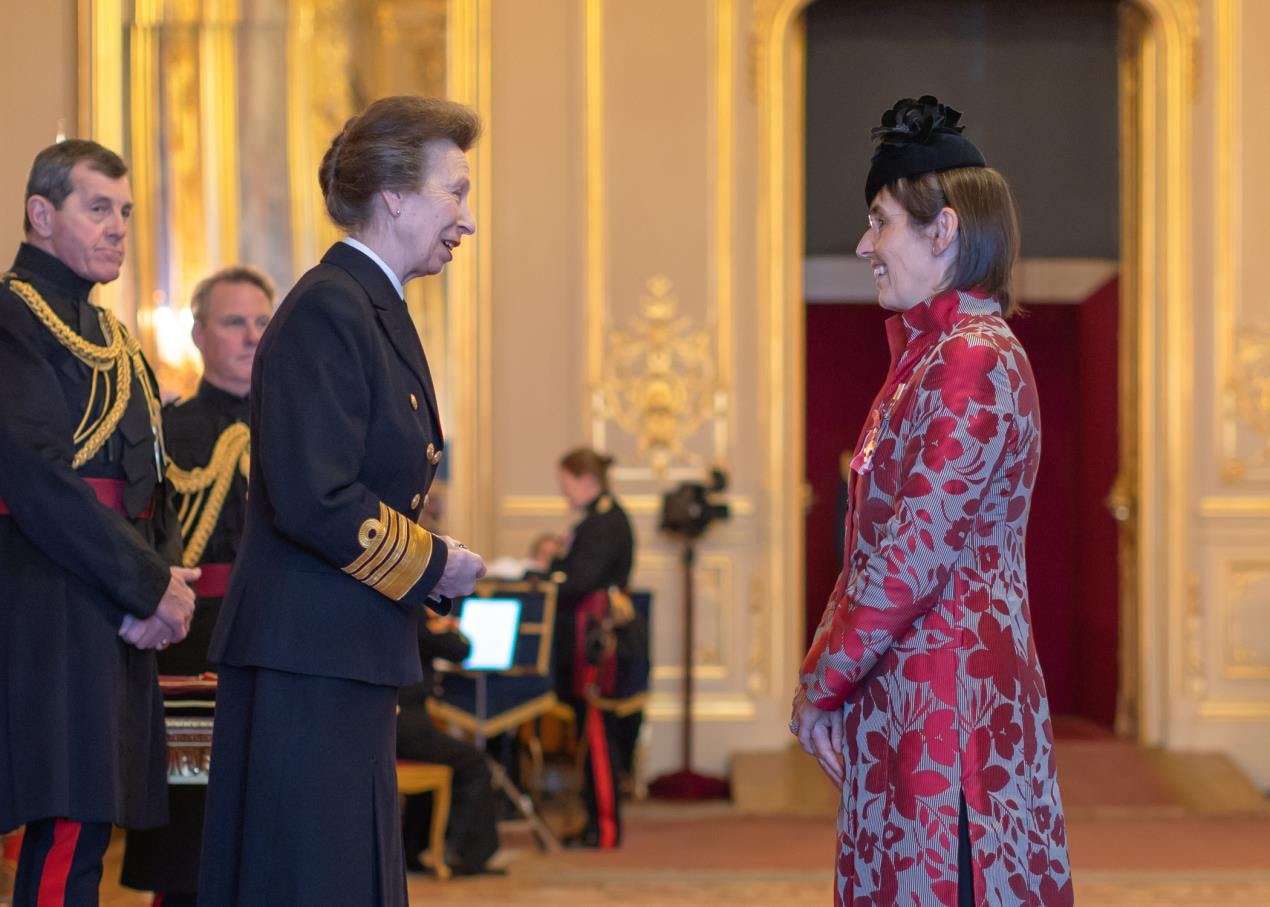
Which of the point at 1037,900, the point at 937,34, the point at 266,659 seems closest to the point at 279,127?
the point at 937,34

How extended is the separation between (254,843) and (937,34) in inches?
243

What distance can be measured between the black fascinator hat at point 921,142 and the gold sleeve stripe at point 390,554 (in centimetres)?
80

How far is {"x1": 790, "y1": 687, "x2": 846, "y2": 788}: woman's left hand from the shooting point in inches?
89.1

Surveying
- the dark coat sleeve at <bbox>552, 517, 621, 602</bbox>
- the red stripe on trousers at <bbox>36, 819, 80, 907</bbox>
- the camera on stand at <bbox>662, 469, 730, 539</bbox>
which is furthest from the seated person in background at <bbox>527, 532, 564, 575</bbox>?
the red stripe on trousers at <bbox>36, 819, 80, 907</bbox>

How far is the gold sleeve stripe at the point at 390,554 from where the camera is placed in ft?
7.11

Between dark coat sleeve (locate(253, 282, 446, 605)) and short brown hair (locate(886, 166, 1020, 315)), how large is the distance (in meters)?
0.76

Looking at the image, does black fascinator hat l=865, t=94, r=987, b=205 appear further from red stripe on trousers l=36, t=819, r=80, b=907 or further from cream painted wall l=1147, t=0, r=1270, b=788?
cream painted wall l=1147, t=0, r=1270, b=788

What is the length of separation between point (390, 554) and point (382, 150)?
0.56m

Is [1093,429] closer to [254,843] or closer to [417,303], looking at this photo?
[417,303]

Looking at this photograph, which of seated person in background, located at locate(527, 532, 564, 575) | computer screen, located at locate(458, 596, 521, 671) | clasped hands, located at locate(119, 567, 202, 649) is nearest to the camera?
clasped hands, located at locate(119, 567, 202, 649)

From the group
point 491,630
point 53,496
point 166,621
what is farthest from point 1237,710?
point 53,496

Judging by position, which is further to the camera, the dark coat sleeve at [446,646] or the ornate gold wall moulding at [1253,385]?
the ornate gold wall moulding at [1253,385]

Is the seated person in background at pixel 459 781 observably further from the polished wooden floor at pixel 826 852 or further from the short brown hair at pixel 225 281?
the short brown hair at pixel 225 281

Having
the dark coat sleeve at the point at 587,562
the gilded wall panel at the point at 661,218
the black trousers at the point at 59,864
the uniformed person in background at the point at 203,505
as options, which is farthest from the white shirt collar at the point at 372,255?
the gilded wall panel at the point at 661,218
